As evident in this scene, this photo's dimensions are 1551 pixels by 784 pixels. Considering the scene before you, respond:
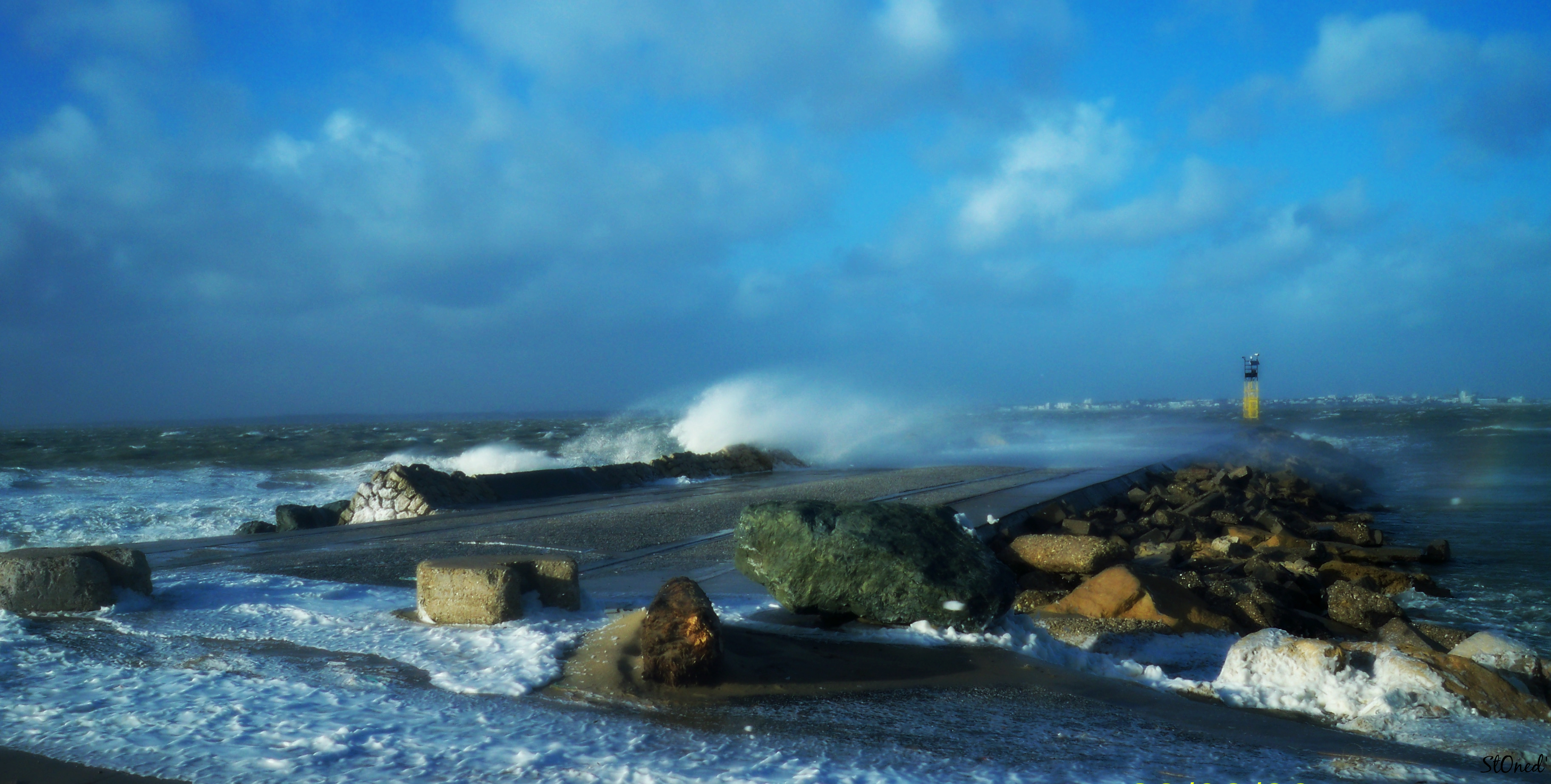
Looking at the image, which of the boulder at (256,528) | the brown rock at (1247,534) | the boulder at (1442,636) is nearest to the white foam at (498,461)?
the boulder at (256,528)

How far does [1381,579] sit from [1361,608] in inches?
101

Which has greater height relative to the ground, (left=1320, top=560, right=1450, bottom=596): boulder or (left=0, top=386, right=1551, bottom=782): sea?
(left=0, top=386, right=1551, bottom=782): sea

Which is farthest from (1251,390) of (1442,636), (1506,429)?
(1442,636)

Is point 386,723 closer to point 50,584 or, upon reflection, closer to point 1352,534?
point 50,584

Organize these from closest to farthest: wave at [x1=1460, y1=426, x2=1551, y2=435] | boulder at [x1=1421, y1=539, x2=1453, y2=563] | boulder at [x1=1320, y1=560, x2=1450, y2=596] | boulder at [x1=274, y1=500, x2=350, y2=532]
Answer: boulder at [x1=1320, y1=560, x2=1450, y2=596] < boulder at [x1=1421, y1=539, x2=1453, y2=563] < boulder at [x1=274, y1=500, x2=350, y2=532] < wave at [x1=1460, y1=426, x2=1551, y2=435]

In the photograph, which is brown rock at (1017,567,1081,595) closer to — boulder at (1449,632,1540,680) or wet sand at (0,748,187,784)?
boulder at (1449,632,1540,680)

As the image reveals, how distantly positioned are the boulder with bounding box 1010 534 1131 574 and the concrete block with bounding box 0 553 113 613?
6483 mm

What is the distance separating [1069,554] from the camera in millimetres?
7270

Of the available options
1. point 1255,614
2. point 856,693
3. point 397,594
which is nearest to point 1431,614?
point 1255,614

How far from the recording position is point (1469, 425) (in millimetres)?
51844

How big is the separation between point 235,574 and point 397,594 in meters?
1.57

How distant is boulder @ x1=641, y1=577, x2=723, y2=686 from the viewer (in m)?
3.87

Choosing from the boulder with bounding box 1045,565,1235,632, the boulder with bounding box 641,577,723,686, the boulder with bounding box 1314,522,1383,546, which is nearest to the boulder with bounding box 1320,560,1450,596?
the boulder with bounding box 1314,522,1383,546

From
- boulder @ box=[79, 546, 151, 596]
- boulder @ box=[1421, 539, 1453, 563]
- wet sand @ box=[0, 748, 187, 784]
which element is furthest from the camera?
boulder @ box=[1421, 539, 1453, 563]
